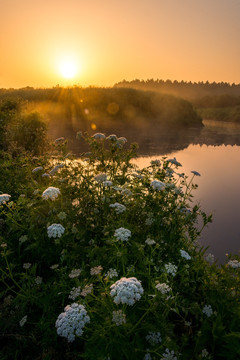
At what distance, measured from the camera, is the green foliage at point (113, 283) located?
87.8 inches

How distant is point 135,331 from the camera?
2.31 m

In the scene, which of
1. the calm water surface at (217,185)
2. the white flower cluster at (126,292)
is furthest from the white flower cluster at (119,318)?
the calm water surface at (217,185)

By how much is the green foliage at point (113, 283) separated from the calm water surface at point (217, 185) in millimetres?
2339

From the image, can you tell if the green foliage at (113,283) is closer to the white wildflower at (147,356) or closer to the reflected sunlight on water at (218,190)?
the white wildflower at (147,356)

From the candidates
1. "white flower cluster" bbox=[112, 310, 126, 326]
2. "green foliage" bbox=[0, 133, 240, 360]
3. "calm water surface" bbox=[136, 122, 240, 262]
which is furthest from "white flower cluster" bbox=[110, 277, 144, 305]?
"calm water surface" bbox=[136, 122, 240, 262]

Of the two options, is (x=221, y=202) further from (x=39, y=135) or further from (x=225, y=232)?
(x=39, y=135)

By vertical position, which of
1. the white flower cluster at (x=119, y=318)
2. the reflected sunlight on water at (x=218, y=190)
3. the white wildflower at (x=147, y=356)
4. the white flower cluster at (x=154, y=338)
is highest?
the white flower cluster at (x=119, y=318)

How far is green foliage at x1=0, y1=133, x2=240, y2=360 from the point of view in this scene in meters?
2.23

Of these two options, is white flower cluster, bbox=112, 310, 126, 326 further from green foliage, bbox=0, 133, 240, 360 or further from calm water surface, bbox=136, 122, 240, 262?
calm water surface, bbox=136, 122, 240, 262

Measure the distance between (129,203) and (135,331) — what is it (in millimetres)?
2131

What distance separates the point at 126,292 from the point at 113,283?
27.1 inches

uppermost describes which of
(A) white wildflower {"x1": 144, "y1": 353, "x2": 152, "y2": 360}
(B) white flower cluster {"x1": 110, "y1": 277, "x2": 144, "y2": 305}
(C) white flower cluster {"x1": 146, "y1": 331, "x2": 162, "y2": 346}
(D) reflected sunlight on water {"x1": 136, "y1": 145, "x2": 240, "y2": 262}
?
(B) white flower cluster {"x1": 110, "y1": 277, "x2": 144, "y2": 305}

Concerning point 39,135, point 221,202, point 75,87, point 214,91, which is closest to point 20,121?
point 39,135

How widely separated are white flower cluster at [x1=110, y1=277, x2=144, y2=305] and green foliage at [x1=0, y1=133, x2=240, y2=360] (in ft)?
0.05
